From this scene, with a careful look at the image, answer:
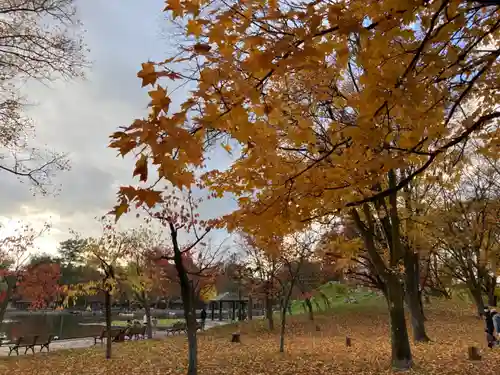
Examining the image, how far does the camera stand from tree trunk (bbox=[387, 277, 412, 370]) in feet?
27.3

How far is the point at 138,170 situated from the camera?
165 centimetres

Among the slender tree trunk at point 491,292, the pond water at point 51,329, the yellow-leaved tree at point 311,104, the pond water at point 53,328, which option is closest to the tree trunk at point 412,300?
the slender tree trunk at point 491,292

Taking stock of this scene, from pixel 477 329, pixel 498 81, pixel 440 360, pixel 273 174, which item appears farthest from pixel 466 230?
pixel 273 174

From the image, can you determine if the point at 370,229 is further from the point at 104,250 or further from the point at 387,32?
the point at 104,250

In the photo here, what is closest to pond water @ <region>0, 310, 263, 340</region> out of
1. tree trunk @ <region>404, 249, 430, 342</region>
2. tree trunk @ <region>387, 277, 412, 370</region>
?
tree trunk @ <region>404, 249, 430, 342</region>

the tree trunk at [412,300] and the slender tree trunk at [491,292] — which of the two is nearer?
the tree trunk at [412,300]

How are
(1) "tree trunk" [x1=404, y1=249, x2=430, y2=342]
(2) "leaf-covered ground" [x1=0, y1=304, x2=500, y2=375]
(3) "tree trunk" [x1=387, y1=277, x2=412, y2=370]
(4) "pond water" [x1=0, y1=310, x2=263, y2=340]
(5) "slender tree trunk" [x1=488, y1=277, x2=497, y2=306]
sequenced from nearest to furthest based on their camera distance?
(3) "tree trunk" [x1=387, y1=277, x2=412, y2=370]
(2) "leaf-covered ground" [x1=0, y1=304, x2=500, y2=375]
(1) "tree trunk" [x1=404, y1=249, x2=430, y2=342]
(5) "slender tree trunk" [x1=488, y1=277, x2=497, y2=306]
(4) "pond water" [x1=0, y1=310, x2=263, y2=340]

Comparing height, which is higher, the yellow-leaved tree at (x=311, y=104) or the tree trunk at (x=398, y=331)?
the yellow-leaved tree at (x=311, y=104)

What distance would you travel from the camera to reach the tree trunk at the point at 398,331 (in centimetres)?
832

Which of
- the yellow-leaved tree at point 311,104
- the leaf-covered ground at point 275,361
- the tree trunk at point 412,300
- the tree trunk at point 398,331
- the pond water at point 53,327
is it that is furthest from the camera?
the pond water at point 53,327

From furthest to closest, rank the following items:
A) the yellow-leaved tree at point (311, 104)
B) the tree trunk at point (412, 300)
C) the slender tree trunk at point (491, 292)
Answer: the slender tree trunk at point (491, 292) < the tree trunk at point (412, 300) < the yellow-leaved tree at point (311, 104)

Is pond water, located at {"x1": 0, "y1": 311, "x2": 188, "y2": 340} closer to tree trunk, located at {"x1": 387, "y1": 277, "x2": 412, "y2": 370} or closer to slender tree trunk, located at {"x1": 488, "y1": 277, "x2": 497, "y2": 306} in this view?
tree trunk, located at {"x1": 387, "y1": 277, "x2": 412, "y2": 370}

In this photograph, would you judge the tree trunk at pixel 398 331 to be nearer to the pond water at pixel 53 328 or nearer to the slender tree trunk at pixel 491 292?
the slender tree trunk at pixel 491 292

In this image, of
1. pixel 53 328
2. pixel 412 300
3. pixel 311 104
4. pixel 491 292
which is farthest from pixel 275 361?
pixel 53 328
